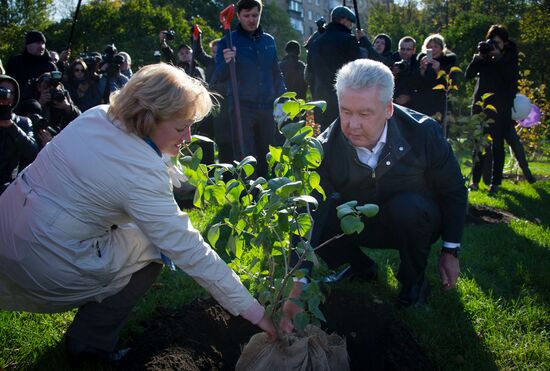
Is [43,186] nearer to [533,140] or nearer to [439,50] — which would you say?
[439,50]

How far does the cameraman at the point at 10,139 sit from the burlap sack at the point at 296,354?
8.54 ft

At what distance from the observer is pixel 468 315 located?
115 inches

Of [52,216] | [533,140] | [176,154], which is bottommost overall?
[533,140]

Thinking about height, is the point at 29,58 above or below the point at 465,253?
above

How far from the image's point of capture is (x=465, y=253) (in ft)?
13.0

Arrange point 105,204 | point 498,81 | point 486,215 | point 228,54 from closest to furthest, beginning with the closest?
1. point 105,204
2. point 228,54
3. point 486,215
4. point 498,81

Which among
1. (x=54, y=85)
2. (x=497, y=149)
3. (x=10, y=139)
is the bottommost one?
(x=497, y=149)

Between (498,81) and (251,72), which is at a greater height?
(251,72)

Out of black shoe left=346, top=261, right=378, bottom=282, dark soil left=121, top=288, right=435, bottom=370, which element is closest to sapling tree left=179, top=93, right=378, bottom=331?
dark soil left=121, top=288, right=435, bottom=370

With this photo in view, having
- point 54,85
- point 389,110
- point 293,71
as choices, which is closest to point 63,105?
point 54,85

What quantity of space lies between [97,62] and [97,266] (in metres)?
5.28

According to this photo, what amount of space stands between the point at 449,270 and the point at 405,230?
1.07 ft

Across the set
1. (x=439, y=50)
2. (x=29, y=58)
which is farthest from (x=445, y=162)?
(x=29, y=58)

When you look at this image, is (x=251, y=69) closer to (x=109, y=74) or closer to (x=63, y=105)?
(x=63, y=105)
